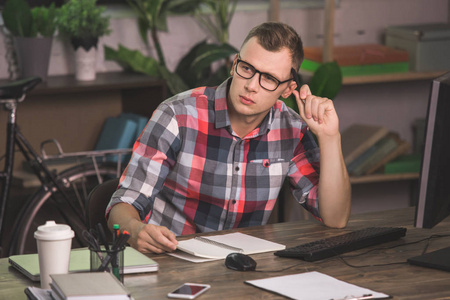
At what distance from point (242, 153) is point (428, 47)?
1851 mm

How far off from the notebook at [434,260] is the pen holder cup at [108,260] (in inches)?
26.7

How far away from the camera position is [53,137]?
3.50 m

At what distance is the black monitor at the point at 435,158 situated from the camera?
151 centimetres

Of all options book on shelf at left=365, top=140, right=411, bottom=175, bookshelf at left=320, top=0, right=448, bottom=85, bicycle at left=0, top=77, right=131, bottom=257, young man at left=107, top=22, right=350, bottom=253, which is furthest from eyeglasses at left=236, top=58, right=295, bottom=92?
book on shelf at left=365, top=140, right=411, bottom=175

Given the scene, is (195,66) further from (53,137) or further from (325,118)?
(325,118)

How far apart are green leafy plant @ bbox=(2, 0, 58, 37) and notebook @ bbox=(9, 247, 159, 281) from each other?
1730 mm

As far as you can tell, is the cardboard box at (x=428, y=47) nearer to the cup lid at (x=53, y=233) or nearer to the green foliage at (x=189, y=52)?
the green foliage at (x=189, y=52)

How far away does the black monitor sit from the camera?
4.97 ft

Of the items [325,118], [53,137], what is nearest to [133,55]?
[53,137]

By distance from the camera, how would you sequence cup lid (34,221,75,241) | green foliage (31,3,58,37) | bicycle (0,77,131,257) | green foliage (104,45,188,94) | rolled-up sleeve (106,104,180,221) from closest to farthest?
1. cup lid (34,221,75,241)
2. rolled-up sleeve (106,104,180,221)
3. bicycle (0,77,131,257)
4. green foliage (31,3,58,37)
5. green foliage (104,45,188,94)

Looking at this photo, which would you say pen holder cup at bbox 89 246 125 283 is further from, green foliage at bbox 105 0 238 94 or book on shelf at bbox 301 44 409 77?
book on shelf at bbox 301 44 409 77

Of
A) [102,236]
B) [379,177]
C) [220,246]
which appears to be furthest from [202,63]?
[102,236]

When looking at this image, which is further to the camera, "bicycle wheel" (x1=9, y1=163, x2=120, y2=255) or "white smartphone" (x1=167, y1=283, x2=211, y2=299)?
"bicycle wheel" (x1=9, y1=163, x2=120, y2=255)

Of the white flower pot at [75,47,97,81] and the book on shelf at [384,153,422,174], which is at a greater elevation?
the white flower pot at [75,47,97,81]
